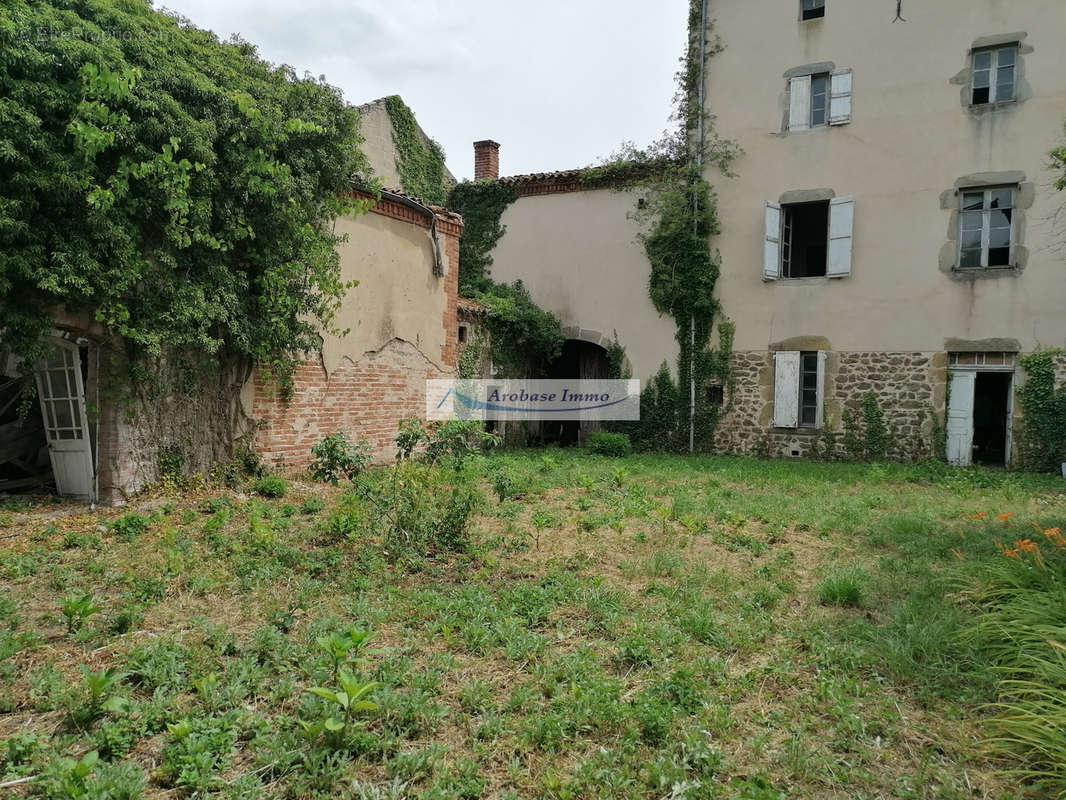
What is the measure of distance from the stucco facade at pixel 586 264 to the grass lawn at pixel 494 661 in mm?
7925

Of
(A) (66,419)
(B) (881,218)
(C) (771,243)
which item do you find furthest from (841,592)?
(B) (881,218)

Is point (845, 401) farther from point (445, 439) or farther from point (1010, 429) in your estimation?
point (445, 439)

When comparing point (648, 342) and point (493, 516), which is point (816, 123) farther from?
point (493, 516)

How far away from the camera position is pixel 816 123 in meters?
12.8

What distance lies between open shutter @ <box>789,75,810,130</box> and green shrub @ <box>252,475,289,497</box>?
11224 millimetres

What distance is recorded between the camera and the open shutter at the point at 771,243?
12.9 metres

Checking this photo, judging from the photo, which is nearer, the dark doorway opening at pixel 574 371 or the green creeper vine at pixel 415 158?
the green creeper vine at pixel 415 158

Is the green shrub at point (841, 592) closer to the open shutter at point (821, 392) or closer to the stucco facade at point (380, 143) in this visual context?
the open shutter at point (821, 392)

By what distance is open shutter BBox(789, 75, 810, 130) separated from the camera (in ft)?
42.1

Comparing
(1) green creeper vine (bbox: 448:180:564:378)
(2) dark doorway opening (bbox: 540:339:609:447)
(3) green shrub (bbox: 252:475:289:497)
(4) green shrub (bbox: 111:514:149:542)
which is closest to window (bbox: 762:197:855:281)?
(2) dark doorway opening (bbox: 540:339:609:447)

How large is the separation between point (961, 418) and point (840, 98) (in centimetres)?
624

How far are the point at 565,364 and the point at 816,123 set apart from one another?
23.6 feet

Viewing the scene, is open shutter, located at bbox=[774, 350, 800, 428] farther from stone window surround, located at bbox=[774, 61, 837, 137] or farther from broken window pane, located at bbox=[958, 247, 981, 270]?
stone window surround, located at bbox=[774, 61, 837, 137]

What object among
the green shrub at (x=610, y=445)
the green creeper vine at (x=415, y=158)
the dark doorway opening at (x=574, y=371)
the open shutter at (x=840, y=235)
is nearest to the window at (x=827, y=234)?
the open shutter at (x=840, y=235)
